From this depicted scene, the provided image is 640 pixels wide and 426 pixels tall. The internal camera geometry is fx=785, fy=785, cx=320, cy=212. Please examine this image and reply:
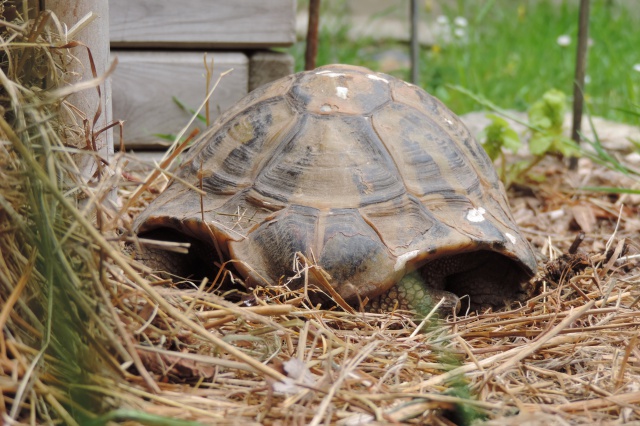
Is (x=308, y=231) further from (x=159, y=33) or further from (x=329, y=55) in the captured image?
(x=329, y=55)

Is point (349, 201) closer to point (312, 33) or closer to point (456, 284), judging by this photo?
point (456, 284)

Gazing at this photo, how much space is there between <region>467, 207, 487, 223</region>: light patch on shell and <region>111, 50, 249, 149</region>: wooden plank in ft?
4.93

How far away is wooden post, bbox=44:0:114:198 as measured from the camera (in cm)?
192

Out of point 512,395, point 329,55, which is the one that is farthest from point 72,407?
point 329,55

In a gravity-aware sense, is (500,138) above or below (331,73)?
below

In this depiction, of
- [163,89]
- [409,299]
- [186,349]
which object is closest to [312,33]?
[163,89]

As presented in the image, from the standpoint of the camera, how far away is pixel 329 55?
555 cm

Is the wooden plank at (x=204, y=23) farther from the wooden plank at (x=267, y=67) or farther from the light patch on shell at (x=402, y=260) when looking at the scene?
the light patch on shell at (x=402, y=260)

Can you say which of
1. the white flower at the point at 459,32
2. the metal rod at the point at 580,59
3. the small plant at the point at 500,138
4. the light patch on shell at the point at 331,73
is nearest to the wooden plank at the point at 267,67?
the small plant at the point at 500,138

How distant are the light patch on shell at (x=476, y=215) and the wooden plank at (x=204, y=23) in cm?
154

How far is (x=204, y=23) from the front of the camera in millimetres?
3410

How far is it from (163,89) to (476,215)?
1754mm

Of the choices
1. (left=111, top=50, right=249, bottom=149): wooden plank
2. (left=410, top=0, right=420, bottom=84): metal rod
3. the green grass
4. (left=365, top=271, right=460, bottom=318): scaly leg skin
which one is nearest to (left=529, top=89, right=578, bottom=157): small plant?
(left=410, top=0, right=420, bottom=84): metal rod

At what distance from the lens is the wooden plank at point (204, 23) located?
3.34 metres
